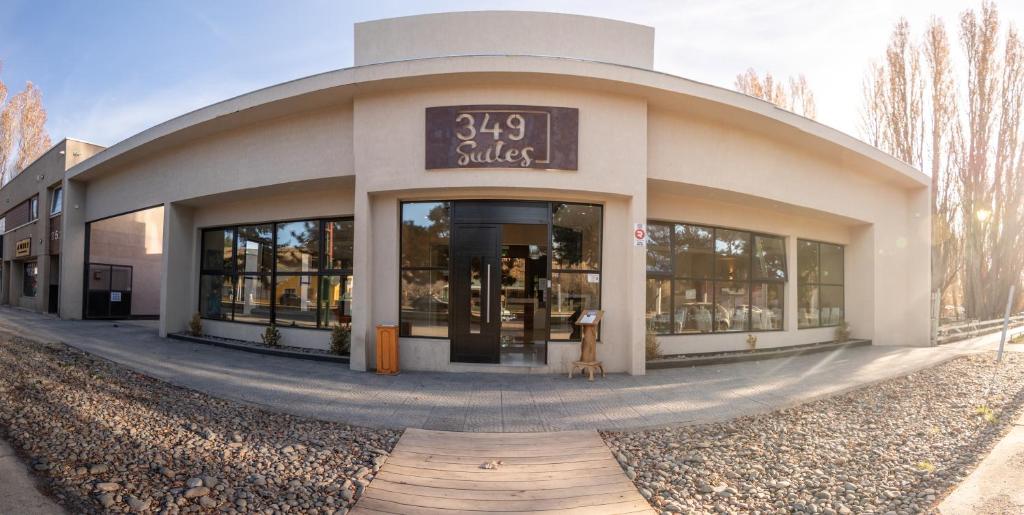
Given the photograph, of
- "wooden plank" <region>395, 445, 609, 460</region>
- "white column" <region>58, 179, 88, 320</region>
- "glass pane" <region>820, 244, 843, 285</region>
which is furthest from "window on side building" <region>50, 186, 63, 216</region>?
"glass pane" <region>820, 244, 843, 285</region>

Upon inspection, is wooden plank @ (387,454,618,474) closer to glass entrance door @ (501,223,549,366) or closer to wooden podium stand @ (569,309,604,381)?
wooden podium stand @ (569,309,604,381)

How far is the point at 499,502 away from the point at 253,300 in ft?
32.7

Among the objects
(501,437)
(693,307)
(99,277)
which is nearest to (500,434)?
(501,437)

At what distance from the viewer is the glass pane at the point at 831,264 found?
13008mm

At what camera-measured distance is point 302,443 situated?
4.49m

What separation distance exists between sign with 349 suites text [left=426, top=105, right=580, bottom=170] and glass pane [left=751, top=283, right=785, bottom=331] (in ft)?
22.3

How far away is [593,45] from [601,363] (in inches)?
252

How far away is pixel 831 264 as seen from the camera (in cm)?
1327

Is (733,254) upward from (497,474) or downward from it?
upward

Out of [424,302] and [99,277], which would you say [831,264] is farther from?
[99,277]

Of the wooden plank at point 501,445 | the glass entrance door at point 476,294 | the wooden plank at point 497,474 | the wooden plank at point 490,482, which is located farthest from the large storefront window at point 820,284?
the wooden plank at point 490,482

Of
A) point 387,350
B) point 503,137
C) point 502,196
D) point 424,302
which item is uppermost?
point 503,137

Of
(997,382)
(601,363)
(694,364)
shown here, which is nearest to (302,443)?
(601,363)

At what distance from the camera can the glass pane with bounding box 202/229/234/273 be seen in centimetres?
1176
